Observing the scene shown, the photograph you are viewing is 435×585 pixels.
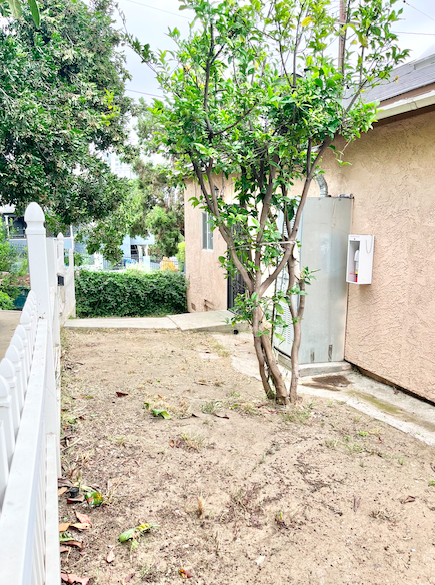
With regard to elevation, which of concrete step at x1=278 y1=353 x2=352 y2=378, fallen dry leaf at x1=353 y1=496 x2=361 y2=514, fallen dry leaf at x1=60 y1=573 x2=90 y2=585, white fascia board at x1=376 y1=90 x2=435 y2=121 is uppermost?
white fascia board at x1=376 y1=90 x2=435 y2=121

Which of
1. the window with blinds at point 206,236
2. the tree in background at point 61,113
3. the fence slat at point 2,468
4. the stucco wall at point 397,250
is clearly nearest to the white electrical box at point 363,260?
the stucco wall at point 397,250

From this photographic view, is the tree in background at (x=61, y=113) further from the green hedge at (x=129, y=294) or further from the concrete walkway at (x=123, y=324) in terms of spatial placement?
the concrete walkway at (x=123, y=324)

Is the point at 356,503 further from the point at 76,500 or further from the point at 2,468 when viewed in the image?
the point at 2,468

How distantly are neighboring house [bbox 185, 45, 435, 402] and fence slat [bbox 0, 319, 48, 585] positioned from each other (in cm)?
379

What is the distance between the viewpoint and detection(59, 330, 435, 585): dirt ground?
7.38 ft

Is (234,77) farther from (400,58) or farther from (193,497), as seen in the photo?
(193,497)

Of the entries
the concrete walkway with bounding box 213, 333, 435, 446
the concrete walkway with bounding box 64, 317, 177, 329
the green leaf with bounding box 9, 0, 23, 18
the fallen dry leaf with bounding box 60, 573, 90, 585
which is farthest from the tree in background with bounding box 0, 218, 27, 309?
the green leaf with bounding box 9, 0, 23, 18

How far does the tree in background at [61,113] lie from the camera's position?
290 inches

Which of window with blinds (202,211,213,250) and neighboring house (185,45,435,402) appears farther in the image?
window with blinds (202,211,213,250)

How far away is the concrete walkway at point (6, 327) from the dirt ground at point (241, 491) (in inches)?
72.9

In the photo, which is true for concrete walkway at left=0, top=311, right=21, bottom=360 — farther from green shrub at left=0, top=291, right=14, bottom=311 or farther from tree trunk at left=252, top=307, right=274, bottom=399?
tree trunk at left=252, top=307, right=274, bottom=399

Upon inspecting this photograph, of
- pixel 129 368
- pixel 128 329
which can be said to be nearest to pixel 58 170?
pixel 128 329

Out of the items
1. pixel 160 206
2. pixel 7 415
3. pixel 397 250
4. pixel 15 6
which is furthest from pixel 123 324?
pixel 160 206

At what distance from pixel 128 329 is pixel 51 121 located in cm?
408
